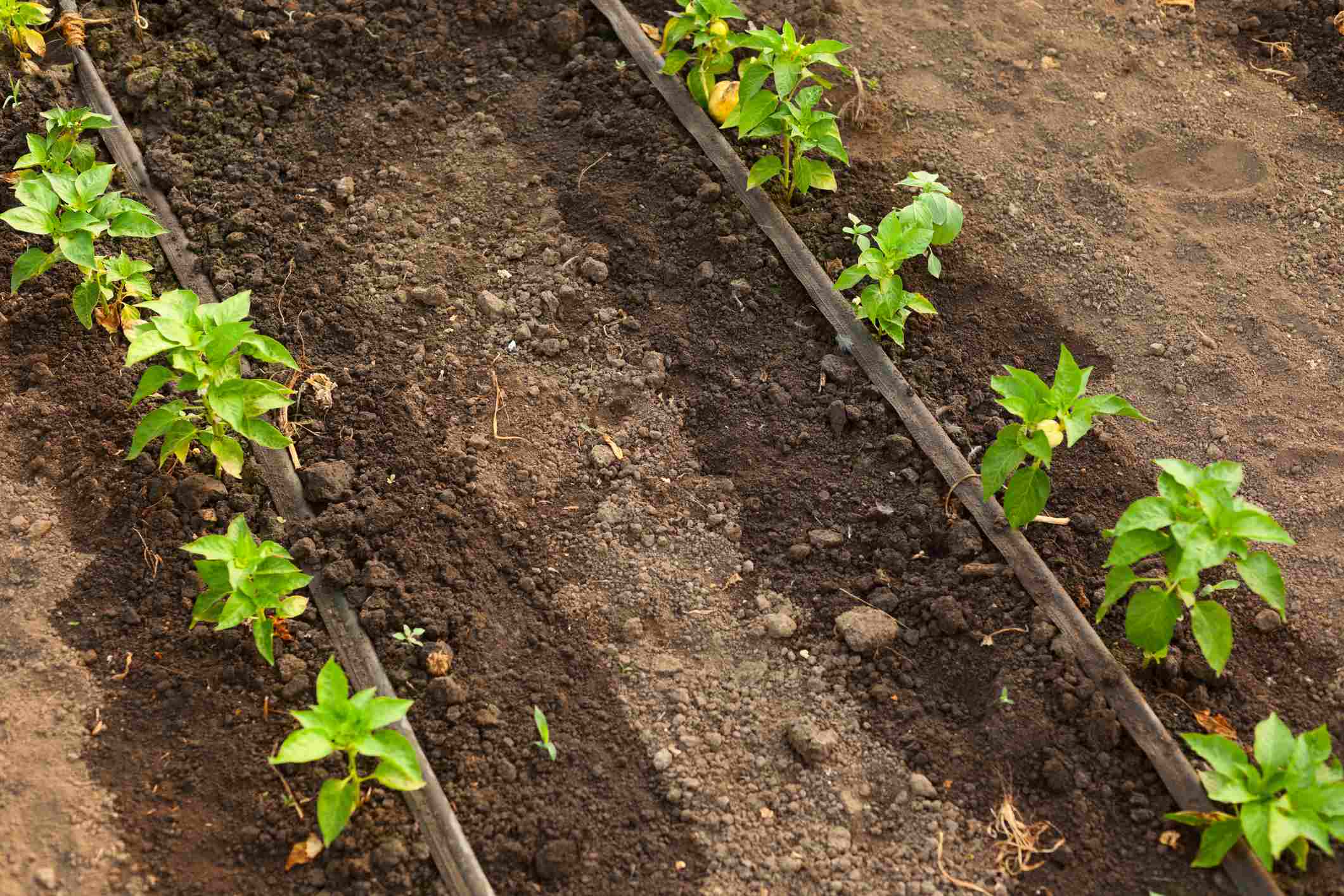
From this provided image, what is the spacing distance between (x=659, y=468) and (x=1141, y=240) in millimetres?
2235

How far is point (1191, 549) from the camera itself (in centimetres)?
323

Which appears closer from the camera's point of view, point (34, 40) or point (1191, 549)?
point (1191, 549)

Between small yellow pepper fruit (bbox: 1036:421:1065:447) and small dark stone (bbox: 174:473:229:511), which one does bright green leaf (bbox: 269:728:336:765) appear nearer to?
small dark stone (bbox: 174:473:229:511)

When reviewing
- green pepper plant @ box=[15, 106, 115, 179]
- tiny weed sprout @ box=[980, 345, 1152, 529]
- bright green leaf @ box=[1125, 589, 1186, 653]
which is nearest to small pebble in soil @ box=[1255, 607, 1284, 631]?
bright green leaf @ box=[1125, 589, 1186, 653]

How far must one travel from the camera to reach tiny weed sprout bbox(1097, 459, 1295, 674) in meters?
3.25

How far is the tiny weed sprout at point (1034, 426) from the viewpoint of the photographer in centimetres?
364

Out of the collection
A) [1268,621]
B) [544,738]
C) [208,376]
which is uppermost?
[208,376]

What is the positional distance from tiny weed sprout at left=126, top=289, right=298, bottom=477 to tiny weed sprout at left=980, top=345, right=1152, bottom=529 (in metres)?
2.23

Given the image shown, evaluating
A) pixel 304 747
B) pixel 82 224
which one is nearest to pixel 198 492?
pixel 82 224

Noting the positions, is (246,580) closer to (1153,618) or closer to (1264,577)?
(1153,618)

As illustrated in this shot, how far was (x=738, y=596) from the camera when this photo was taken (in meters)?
3.95

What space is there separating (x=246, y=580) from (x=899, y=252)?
2436 mm

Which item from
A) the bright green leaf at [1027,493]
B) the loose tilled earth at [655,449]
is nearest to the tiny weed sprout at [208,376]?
the loose tilled earth at [655,449]

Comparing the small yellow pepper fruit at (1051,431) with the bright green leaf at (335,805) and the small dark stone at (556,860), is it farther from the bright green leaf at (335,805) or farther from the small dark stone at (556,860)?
the bright green leaf at (335,805)
